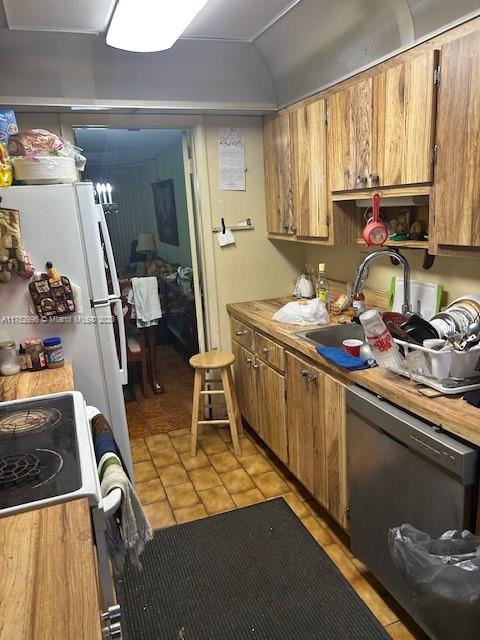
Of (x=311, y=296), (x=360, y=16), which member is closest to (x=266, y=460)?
(x=311, y=296)

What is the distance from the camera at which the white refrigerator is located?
199 centimetres

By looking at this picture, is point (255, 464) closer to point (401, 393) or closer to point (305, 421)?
point (305, 421)

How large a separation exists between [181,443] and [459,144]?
2.44 m

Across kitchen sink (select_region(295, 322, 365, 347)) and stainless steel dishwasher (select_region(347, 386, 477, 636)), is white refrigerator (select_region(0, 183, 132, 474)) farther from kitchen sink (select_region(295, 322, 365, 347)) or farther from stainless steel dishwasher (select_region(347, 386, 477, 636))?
stainless steel dishwasher (select_region(347, 386, 477, 636))

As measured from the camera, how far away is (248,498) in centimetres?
254

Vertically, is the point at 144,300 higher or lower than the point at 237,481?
higher

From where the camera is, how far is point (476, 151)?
1557 millimetres

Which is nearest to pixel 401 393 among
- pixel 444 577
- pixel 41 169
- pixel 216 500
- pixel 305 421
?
pixel 444 577

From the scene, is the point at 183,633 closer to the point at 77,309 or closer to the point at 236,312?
the point at 77,309

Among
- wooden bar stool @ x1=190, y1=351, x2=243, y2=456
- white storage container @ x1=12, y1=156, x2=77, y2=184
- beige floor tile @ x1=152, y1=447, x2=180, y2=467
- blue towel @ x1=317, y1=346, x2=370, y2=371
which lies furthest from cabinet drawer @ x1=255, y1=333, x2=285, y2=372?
white storage container @ x1=12, y1=156, x2=77, y2=184

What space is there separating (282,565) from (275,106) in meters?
2.58

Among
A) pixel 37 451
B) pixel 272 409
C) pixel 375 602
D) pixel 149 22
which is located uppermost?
pixel 149 22

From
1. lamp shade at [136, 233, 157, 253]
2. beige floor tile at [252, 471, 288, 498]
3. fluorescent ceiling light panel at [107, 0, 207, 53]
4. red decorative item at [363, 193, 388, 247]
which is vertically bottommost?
beige floor tile at [252, 471, 288, 498]

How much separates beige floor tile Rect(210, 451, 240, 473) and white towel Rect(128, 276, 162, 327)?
1.37 metres
